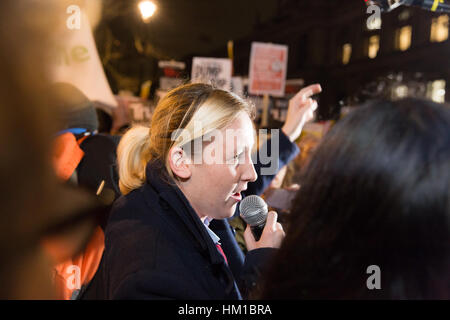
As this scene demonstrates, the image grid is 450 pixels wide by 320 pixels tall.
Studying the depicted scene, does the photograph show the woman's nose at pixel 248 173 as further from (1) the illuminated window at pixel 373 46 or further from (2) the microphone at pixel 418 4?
(1) the illuminated window at pixel 373 46

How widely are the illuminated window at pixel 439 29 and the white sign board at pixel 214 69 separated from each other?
23517 mm

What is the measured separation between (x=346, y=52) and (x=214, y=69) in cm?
3403

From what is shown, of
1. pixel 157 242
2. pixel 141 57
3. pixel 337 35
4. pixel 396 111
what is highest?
pixel 337 35

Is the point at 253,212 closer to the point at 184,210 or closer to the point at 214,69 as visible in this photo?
the point at 184,210

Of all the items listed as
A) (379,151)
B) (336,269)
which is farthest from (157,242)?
(379,151)

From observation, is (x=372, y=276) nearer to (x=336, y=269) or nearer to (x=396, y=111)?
(x=336, y=269)

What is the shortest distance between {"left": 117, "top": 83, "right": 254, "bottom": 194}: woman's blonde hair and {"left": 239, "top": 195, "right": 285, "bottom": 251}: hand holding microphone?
429mm

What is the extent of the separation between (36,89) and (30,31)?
23 centimetres

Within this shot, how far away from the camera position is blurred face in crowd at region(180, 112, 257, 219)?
1.57 meters

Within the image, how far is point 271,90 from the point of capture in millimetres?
6902

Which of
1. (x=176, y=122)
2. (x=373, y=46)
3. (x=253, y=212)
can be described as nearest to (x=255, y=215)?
(x=253, y=212)

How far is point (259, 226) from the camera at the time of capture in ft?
5.47
